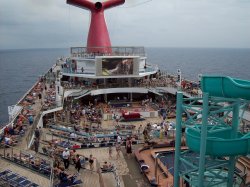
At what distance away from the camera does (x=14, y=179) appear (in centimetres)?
1251

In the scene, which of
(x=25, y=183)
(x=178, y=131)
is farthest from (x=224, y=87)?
(x=25, y=183)

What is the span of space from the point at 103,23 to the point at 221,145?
27.9 m

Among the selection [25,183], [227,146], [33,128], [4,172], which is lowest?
[25,183]

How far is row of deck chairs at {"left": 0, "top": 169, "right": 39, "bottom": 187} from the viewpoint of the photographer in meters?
12.1

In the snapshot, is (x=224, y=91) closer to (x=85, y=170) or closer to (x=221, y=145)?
(x=221, y=145)

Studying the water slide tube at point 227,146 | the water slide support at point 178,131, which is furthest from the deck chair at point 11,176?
the water slide tube at point 227,146

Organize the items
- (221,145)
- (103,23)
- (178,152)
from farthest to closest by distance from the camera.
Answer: (103,23)
(178,152)
(221,145)

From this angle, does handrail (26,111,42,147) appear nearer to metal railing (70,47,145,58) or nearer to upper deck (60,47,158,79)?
upper deck (60,47,158,79)

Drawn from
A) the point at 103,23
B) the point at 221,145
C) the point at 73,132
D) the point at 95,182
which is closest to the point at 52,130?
the point at 73,132

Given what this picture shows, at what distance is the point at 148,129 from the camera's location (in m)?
21.0

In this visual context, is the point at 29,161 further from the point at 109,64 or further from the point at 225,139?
the point at 109,64

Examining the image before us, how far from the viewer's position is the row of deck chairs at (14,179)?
12133 millimetres

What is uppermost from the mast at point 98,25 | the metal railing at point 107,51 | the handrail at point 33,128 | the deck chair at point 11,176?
the mast at point 98,25

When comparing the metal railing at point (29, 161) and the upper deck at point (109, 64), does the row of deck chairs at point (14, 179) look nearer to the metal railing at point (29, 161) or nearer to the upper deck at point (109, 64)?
the metal railing at point (29, 161)
